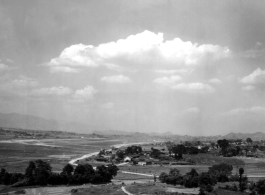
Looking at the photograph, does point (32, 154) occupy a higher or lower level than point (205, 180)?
lower

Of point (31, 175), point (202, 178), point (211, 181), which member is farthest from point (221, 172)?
point (31, 175)

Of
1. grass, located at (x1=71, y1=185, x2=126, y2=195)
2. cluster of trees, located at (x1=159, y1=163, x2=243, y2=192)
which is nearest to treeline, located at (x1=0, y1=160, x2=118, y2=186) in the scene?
grass, located at (x1=71, y1=185, x2=126, y2=195)

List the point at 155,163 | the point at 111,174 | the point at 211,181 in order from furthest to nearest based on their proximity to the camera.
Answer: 1. the point at 155,163
2. the point at 111,174
3. the point at 211,181

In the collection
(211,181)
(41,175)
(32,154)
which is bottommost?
(32,154)

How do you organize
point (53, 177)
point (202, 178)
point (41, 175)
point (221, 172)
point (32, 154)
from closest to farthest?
point (202, 178)
point (41, 175)
point (53, 177)
point (221, 172)
point (32, 154)

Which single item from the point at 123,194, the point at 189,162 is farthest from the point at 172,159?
the point at 123,194

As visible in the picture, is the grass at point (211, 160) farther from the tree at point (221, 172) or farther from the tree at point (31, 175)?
the tree at point (31, 175)

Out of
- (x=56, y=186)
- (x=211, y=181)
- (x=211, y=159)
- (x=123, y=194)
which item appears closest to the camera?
(x=123, y=194)

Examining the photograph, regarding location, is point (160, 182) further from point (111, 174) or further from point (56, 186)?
point (56, 186)

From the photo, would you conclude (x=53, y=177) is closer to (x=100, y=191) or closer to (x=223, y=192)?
(x=100, y=191)
